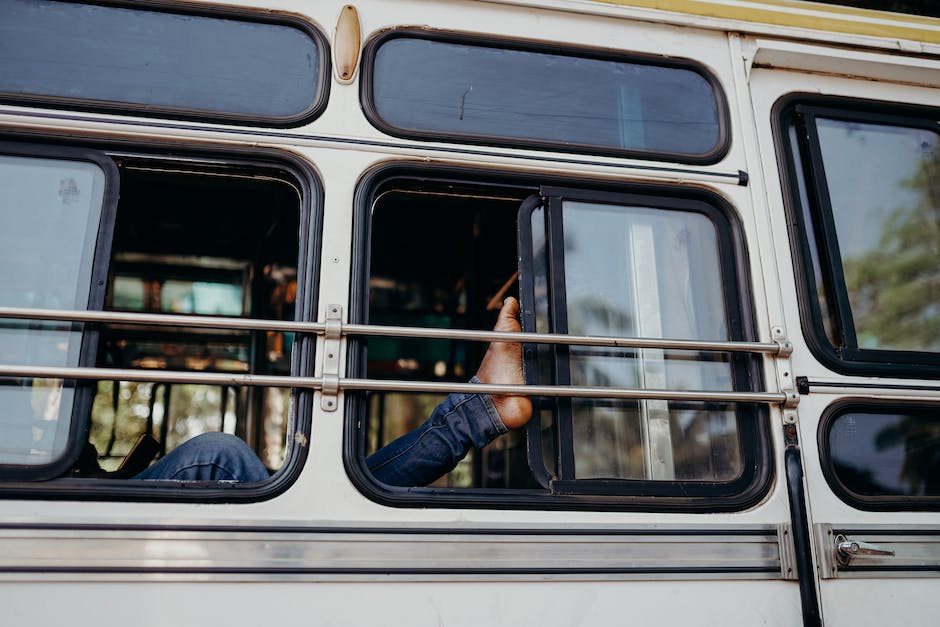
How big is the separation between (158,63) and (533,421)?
1270 mm

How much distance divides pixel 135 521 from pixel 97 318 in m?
0.43

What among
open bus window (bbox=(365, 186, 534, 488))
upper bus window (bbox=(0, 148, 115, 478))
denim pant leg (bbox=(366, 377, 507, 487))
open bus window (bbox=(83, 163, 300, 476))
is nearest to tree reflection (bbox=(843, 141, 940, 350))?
denim pant leg (bbox=(366, 377, 507, 487))

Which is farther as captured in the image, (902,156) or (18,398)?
(902,156)

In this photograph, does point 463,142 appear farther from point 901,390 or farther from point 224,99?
point 901,390

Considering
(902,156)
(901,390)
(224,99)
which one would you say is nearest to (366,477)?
(224,99)

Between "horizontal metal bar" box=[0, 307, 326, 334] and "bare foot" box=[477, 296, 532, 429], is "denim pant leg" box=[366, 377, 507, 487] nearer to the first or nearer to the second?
"bare foot" box=[477, 296, 532, 429]

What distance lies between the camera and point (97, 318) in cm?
141

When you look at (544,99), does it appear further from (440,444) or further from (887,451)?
(887,451)

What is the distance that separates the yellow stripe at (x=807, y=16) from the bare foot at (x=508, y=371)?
97cm

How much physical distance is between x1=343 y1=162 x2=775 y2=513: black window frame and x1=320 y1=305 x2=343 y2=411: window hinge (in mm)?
34

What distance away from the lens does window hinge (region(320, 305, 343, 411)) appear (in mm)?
1486

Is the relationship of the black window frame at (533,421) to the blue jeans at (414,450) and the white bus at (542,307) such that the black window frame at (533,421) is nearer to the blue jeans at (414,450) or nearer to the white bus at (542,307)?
the white bus at (542,307)

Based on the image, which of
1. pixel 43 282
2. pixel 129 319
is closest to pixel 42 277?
pixel 43 282

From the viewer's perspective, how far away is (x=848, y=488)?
1672 mm
